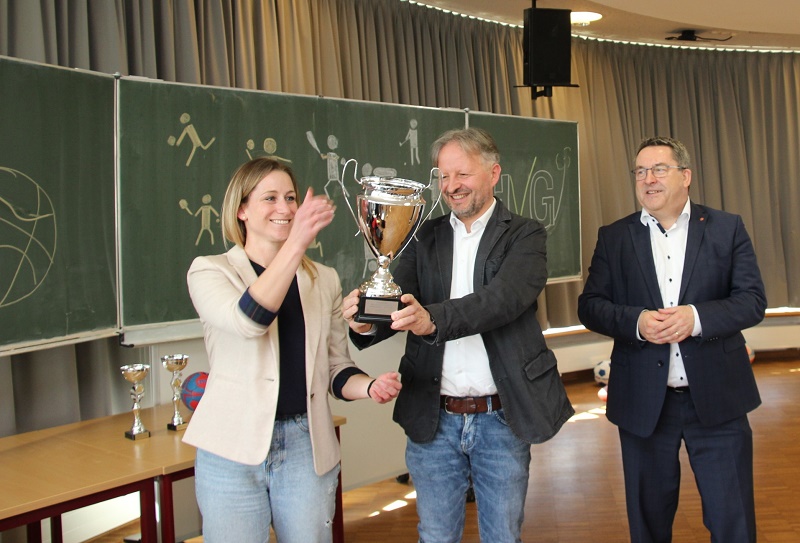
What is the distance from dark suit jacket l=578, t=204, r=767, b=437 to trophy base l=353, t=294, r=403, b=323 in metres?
0.97

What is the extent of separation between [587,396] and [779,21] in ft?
11.4

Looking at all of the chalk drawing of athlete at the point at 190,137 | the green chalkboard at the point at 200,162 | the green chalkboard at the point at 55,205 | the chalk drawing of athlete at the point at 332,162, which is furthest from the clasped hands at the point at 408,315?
the chalk drawing of athlete at the point at 332,162

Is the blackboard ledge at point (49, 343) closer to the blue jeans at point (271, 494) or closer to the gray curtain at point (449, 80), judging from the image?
the gray curtain at point (449, 80)

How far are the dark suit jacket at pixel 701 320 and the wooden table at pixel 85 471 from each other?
1.46 m

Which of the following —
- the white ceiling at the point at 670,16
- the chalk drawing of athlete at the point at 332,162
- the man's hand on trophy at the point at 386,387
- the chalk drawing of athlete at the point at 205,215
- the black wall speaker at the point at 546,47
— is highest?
the white ceiling at the point at 670,16

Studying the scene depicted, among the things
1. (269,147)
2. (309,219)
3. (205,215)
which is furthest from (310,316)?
(269,147)

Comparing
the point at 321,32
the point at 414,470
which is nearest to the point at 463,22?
the point at 321,32

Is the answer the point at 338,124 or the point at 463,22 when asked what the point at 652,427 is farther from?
the point at 463,22

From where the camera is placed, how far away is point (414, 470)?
7.14 feet

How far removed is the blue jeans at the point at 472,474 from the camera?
2.08 metres

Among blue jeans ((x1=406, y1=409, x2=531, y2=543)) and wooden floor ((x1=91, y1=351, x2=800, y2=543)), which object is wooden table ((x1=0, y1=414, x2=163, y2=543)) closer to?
blue jeans ((x1=406, y1=409, x2=531, y2=543))

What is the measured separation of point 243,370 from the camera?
72.3 inches

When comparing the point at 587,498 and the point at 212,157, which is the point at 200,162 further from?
the point at 587,498

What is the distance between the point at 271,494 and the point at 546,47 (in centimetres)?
462
